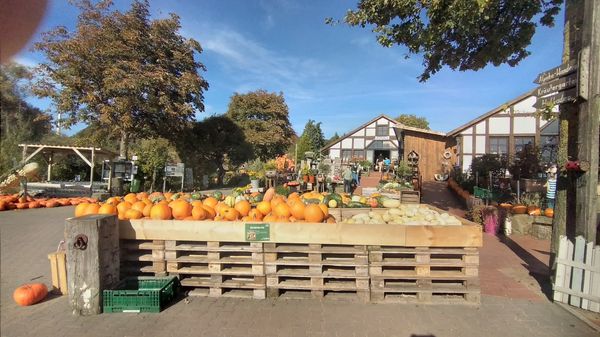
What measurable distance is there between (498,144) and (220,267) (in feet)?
75.1

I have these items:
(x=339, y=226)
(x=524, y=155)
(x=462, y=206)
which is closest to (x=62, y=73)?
(x=339, y=226)

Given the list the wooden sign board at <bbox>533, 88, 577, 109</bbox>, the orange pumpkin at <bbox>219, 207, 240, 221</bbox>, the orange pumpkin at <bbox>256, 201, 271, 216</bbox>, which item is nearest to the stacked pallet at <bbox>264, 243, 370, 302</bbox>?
the orange pumpkin at <bbox>219, 207, 240, 221</bbox>

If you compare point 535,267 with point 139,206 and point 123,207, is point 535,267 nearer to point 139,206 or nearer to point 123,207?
point 139,206

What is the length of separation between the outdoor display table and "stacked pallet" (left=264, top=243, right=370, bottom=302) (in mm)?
11

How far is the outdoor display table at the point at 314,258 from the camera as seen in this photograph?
12.3 feet

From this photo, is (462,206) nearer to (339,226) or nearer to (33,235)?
(339,226)

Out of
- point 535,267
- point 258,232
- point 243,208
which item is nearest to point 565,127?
point 535,267

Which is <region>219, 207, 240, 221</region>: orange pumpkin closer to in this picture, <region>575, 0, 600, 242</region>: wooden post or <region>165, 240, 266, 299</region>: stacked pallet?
<region>165, 240, 266, 299</region>: stacked pallet

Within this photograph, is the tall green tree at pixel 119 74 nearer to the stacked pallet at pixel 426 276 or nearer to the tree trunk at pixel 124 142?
the tree trunk at pixel 124 142

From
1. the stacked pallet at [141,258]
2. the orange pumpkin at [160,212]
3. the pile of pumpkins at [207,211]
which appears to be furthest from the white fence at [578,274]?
the orange pumpkin at [160,212]

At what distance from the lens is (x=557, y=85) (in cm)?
412

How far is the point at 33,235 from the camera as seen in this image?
7059 mm

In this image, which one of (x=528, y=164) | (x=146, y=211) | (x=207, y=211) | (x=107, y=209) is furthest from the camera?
(x=528, y=164)

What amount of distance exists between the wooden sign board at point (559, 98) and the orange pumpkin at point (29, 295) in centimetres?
637
